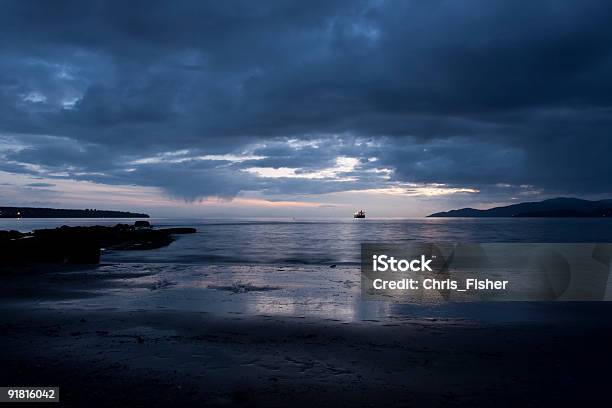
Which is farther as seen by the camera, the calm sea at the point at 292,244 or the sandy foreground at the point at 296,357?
the calm sea at the point at 292,244

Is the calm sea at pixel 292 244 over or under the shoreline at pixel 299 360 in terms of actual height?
under

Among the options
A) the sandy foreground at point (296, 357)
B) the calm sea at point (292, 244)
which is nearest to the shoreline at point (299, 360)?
the sandy foreground at point (296, 357)

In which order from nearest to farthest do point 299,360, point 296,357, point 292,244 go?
point 299,360 → point 296,357 → point 292,244

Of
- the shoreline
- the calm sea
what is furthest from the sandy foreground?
the calm sea

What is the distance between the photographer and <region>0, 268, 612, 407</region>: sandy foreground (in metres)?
7.55

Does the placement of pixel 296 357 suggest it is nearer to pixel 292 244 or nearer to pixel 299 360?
pixel 299 360

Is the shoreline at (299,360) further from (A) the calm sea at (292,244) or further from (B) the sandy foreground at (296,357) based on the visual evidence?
(A) the calm sea at (292,244)

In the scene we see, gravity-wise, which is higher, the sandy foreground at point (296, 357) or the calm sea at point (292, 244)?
the sandy foreground at point (296, 357)

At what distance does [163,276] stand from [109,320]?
1247 centimetres

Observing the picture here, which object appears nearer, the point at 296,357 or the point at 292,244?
the point at 296,357

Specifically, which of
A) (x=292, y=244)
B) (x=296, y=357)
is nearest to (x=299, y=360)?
(x=296, y=357)

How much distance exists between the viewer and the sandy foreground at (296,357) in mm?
7555

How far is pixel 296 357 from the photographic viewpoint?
31.9 feet

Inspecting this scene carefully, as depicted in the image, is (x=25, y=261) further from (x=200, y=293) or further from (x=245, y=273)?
(x=200, y=293)
